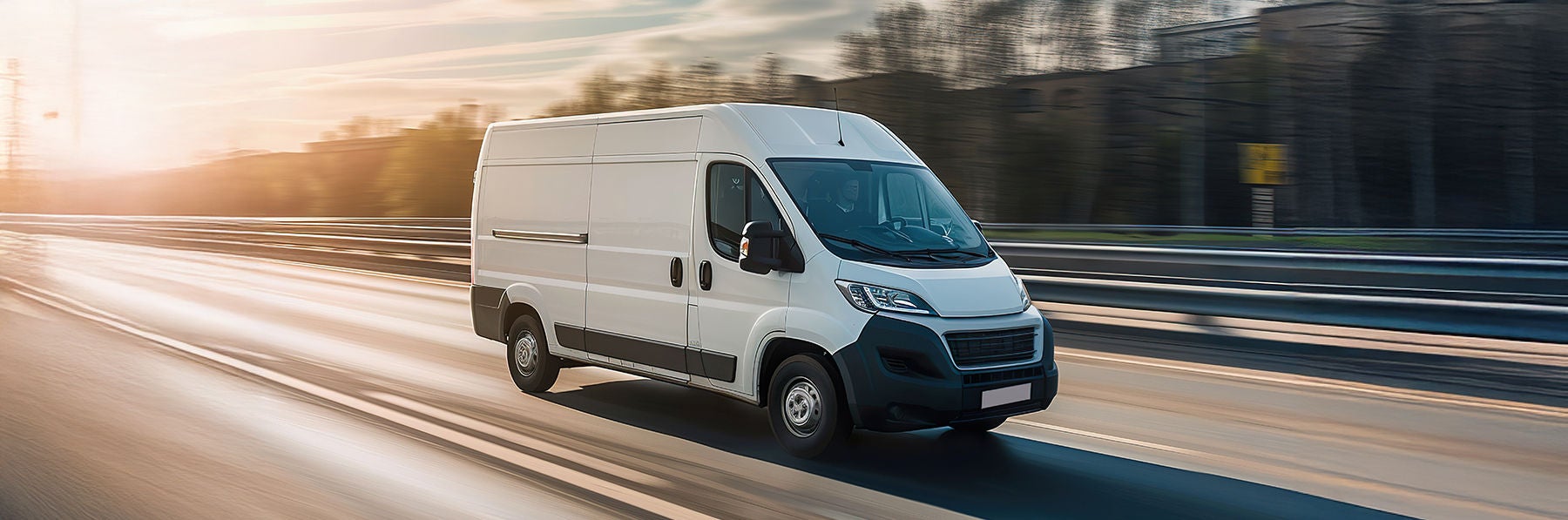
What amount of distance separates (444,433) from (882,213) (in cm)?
297

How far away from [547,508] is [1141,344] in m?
7.17

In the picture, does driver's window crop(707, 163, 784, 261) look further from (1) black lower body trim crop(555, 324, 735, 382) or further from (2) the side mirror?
(1) black lower body trim crop(555, 324, 735, 382)

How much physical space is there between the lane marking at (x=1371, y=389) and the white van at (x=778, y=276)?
3.15 metres

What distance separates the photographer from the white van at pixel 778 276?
6039mm

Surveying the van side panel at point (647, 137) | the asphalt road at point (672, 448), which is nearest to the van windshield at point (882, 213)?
the van side panel at point (647, 137)

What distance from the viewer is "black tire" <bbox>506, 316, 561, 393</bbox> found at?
8.40m

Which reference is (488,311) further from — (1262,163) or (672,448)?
(1262,163)

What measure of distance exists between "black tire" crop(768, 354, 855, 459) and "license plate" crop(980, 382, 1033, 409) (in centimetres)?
74

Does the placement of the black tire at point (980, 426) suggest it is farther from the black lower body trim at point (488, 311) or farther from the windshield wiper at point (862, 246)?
the black lower body trim at point (488, 311)

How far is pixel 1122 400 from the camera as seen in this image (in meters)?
8.12

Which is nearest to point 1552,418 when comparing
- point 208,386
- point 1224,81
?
point 208,386

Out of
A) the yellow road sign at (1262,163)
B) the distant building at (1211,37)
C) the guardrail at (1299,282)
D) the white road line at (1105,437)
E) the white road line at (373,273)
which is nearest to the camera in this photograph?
the white road line at (1105,437)

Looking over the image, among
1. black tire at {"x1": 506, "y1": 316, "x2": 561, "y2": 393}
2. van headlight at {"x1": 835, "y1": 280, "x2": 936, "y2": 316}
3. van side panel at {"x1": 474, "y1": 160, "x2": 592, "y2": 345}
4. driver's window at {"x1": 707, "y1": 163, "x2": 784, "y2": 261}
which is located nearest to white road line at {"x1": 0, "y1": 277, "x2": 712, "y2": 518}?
black tire at {"x1": 506, "y1": 316, "x2": 561, "y2": 393}

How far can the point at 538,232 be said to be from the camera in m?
8.48
